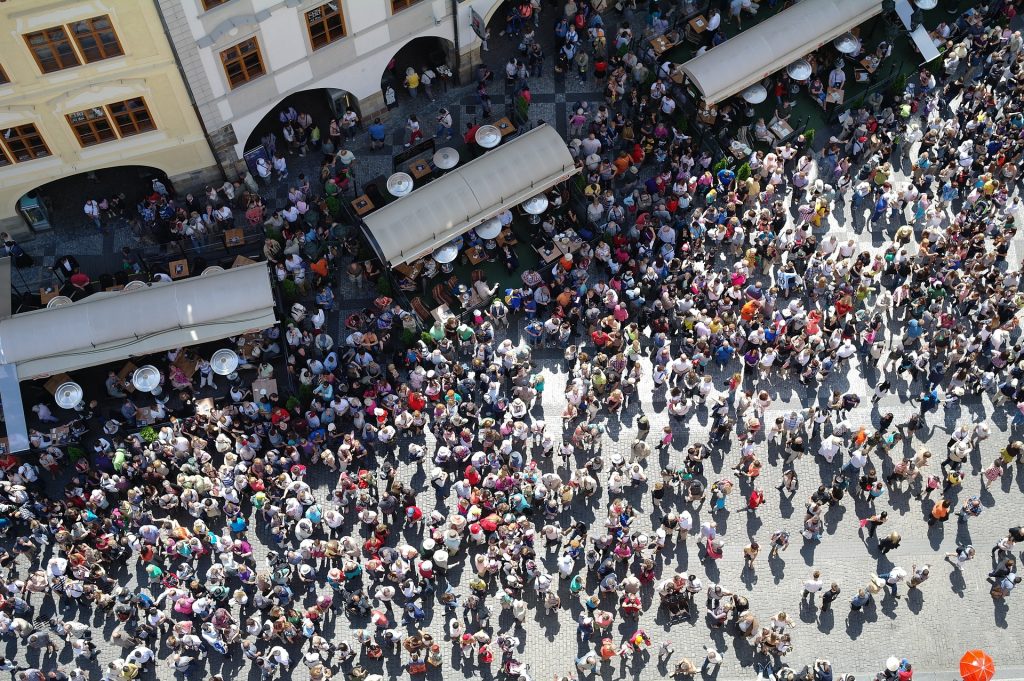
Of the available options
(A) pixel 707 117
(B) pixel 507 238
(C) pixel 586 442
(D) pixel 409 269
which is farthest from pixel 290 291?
(A) pixel 707 117

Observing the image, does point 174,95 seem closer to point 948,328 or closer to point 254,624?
point 254,624

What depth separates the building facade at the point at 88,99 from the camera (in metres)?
38.2

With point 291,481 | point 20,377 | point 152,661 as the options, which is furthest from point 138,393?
point 152,661

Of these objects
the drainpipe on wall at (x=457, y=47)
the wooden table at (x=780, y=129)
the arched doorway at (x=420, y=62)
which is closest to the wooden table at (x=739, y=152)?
the wooden table at (x=780, y=129)

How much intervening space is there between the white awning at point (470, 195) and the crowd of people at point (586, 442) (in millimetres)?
2493

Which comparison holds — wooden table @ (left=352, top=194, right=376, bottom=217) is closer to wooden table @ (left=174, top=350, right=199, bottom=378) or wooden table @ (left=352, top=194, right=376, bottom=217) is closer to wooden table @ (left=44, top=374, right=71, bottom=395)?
wooden table @ (left=174, top=350, right=199, bottom=378)

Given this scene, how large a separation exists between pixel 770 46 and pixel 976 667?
2750 centimetres

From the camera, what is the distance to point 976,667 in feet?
119

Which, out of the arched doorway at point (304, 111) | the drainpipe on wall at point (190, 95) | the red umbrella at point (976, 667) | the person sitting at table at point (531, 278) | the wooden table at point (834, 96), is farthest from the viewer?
the wooden table at point (834, 96)

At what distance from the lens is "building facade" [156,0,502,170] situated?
1614 inches

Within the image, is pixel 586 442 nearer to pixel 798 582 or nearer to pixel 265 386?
pixel 798 582

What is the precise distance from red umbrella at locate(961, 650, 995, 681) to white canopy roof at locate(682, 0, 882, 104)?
Answer: 2527 centimetres

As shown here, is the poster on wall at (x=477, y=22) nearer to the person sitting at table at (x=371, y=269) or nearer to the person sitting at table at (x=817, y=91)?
the person sitting at table at (x=371, y=269)

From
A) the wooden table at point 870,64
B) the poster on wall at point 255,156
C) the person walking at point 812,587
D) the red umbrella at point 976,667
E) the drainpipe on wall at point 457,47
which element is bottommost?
the red umbrella at point 976,667
